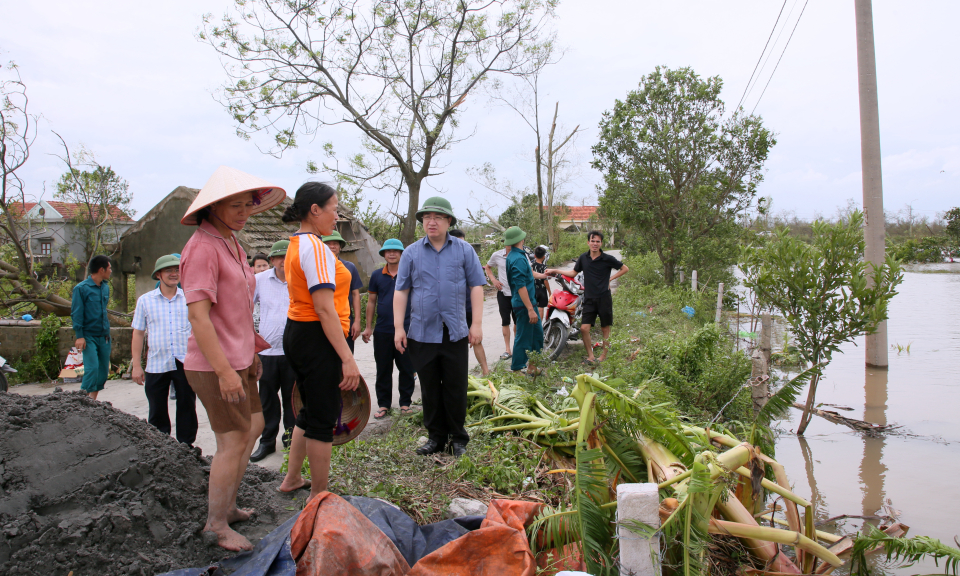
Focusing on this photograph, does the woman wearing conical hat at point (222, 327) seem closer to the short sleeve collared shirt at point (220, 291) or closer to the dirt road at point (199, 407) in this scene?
the short sleeve collared shirt at point (220, 291)

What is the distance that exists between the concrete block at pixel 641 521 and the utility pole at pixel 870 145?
7.69 metres

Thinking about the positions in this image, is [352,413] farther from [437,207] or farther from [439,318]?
[437,207]

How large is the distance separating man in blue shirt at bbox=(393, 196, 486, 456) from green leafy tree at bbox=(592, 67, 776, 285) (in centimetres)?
1110

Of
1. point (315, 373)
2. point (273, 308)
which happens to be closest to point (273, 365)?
point (273, 308)

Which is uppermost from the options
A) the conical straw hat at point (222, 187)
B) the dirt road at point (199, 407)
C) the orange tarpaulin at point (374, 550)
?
the conical straw hat at point (222, 187)

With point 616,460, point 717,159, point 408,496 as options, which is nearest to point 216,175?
point 408,496

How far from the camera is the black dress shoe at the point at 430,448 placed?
4000 millimetres

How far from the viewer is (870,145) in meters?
8.16

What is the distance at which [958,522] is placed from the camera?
409cm

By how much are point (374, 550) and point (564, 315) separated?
613cm

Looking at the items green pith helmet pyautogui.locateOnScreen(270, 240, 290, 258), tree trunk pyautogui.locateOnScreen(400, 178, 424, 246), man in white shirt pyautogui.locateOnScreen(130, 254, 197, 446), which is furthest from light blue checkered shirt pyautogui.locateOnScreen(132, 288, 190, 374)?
tree trunk pyautogui.locateOnScreen(400, 178, 424, 246)

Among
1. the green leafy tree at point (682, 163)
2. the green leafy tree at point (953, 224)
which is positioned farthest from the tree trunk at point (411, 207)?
the green leafy tree at point (953, 224)

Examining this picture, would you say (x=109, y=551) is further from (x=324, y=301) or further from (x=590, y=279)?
(x=590, y=279)

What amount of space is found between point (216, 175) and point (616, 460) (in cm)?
252
